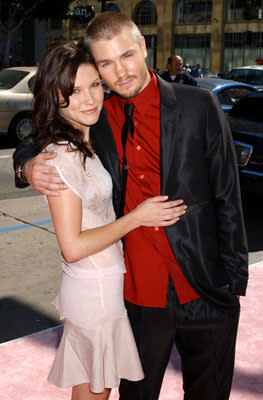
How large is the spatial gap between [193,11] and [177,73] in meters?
36.7

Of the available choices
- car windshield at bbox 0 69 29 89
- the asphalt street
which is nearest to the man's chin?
the asphalt street

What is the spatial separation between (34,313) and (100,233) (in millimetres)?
2399

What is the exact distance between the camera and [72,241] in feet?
6.70

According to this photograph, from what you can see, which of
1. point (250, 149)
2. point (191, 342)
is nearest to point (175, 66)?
point (250, 149)

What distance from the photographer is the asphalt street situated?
4.21 meters

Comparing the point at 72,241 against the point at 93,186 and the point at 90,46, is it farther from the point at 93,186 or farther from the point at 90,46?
the point at 90,46

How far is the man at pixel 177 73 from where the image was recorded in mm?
10820

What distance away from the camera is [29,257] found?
17.9ft

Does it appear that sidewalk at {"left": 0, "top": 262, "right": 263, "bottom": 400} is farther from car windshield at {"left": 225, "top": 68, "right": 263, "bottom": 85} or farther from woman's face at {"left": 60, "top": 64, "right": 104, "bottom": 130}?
car windshield at {"left": 225, "top": 68, "right": 263, "bottom": 85}

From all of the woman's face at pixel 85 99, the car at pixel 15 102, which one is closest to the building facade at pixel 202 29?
the car at pixel 15 102

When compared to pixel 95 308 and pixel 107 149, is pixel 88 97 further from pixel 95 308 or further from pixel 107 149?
pixel 95 308

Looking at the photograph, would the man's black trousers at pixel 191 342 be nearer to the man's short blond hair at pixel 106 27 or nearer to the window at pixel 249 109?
the man's short blond hair at pixel 106 27

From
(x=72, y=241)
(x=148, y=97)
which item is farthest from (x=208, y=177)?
(x=72, y=241)

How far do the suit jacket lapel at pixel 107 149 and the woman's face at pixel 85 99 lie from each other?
109 mm
